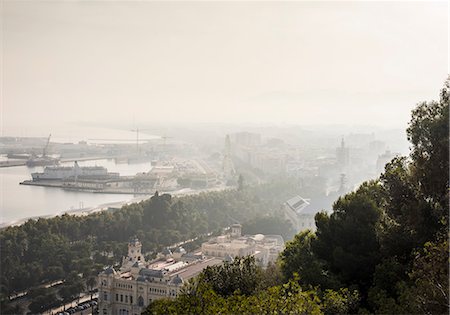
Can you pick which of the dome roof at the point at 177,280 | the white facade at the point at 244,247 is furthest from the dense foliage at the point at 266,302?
the white facade at the point at 244,247

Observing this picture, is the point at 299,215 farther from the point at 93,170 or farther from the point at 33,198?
the point at 93,170

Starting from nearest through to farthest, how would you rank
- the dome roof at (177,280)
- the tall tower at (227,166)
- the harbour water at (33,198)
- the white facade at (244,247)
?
1. the dome roof at (177,280)
2. the white facade at (244,247)
3. the harbour water at (33,198)
4. the tall tower at (227,166)

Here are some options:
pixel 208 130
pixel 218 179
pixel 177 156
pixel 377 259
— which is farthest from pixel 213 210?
pixel 208 130

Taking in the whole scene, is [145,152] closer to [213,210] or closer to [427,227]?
[213,210]

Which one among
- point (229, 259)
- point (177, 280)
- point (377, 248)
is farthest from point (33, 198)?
point (377, 248)

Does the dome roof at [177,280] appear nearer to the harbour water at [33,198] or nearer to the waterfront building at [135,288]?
the waterfront building at [135,288]

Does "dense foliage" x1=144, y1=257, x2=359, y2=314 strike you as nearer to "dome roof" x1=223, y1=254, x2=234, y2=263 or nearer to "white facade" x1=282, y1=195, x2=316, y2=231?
"dome roof" x1=223, y1=254, x2=234, y2=263

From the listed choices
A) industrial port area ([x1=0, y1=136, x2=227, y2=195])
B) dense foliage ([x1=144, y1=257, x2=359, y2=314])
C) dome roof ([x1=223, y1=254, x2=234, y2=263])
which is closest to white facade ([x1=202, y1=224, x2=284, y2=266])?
dome roof ([x1=223, y1=254, x2=234, y2=263])
